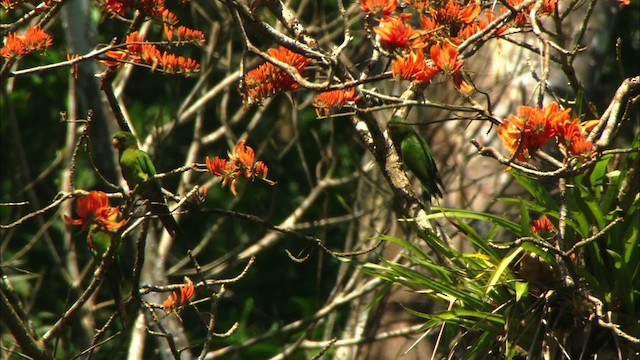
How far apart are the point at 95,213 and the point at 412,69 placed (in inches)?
43.6

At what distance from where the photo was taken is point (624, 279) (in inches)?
121

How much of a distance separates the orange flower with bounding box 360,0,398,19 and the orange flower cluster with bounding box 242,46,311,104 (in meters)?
0.31

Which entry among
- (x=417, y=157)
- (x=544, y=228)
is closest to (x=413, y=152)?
(x=417, y=157)

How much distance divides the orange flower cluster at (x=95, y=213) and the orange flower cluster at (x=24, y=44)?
2.10 feet

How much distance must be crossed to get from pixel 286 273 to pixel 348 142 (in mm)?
1429

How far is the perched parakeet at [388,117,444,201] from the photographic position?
13.4 ft

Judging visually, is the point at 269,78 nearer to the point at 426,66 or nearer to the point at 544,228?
the point at 426,66

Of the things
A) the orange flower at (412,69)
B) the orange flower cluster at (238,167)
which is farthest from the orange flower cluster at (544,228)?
the orange flower cluster at (238,167)

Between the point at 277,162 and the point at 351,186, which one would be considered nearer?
the point at 277,162

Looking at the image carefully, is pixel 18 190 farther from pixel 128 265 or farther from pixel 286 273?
pixel 286 273

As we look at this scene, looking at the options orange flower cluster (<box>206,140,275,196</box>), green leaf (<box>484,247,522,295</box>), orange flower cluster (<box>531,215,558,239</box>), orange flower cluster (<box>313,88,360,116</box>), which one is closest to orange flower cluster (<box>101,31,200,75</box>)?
orange flower cluster (<box>206,140,275,196</box>)

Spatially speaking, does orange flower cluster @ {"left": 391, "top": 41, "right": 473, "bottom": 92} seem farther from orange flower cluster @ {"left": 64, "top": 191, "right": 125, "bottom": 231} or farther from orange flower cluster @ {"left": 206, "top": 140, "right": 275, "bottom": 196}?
orange flower cluster @ {"left": 64, "top": 191, "right": 125, "bottom": 231}

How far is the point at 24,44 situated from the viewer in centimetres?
309

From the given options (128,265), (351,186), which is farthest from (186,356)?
(351,186)
